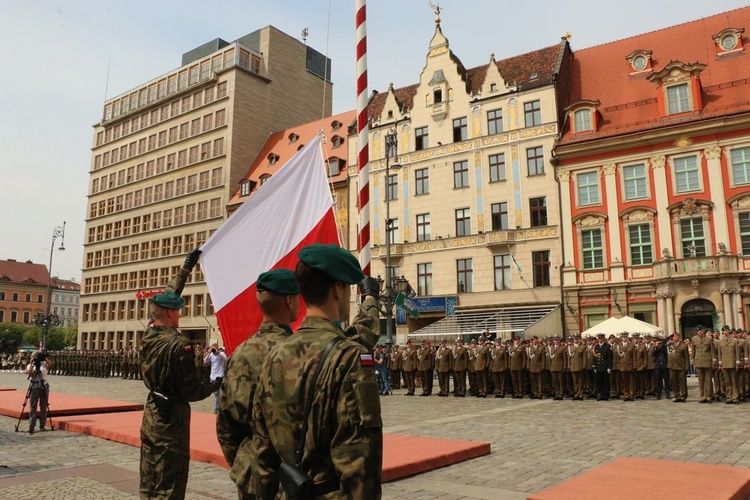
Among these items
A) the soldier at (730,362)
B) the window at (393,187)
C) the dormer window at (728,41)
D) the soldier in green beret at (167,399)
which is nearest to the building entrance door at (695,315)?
the soldier at (730,362)

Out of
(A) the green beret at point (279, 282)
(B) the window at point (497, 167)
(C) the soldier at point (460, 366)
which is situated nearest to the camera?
(A) the green beret at point (279, 282)

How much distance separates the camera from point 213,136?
49.9 metres

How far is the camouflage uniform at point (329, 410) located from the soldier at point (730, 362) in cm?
1625

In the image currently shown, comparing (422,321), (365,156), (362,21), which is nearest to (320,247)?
(365,156)

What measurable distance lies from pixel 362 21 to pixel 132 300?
52.1 m

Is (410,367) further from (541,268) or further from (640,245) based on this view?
(640,245)

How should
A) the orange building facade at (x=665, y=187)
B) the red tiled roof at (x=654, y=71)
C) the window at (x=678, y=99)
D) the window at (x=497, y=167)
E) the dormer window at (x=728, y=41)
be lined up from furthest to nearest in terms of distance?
the window at (x=497, y=167) < the dormer window at (x=728, y=41) < the window at (x=678, y=99) < the red tiled roof at (x=654, y=71) < the orange building facade at (x=665, y=187)

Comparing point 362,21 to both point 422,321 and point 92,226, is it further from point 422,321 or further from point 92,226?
point 92,226

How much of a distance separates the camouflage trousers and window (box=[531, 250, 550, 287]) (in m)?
28.1

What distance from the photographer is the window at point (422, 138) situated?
36.5 meters

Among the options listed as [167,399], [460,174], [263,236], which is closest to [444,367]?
[263,236]

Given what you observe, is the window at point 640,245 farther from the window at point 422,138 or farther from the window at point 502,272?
the window at point 422,138

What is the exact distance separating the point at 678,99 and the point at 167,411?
1224 inches

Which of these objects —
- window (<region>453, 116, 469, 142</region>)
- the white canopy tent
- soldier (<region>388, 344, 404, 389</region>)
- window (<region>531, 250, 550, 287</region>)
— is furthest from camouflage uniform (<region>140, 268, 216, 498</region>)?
window (<region>453, 116, 469, 142</region>)
